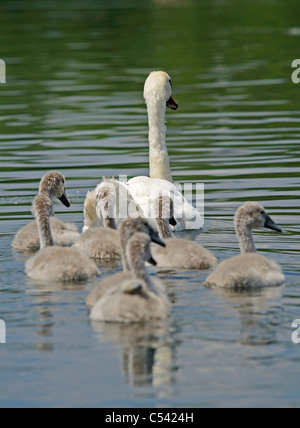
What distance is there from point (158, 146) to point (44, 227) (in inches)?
140

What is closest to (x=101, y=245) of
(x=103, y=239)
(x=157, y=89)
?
(x=103, y=239)

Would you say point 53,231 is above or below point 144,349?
above

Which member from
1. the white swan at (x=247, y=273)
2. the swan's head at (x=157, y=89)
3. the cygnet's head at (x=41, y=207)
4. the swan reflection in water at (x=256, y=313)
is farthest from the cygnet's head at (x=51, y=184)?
the swan reflection in water at (x=256, y=313)

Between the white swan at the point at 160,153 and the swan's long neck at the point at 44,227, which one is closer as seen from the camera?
the swan's long neck at the point at 44,227

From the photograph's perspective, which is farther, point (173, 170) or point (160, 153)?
point (173, 170)

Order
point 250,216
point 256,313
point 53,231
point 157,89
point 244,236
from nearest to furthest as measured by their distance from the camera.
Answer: point 256,313 < point 244,236 < point 250,216 < point 53,231 < point 157,89

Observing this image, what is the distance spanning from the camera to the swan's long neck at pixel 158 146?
14.4m

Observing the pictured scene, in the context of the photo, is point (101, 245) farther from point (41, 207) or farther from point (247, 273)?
point (247, 273)

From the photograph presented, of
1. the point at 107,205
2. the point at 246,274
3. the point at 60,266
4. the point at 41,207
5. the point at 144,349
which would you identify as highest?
the point at 107,205

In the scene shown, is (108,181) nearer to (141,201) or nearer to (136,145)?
(141,201)

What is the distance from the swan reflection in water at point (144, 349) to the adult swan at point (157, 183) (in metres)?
3.52

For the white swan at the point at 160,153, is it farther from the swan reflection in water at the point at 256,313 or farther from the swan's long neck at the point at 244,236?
the swan reflection in water at the point at 256,313

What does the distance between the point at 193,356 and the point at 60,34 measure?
34.0m

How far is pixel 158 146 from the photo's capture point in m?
14.5
